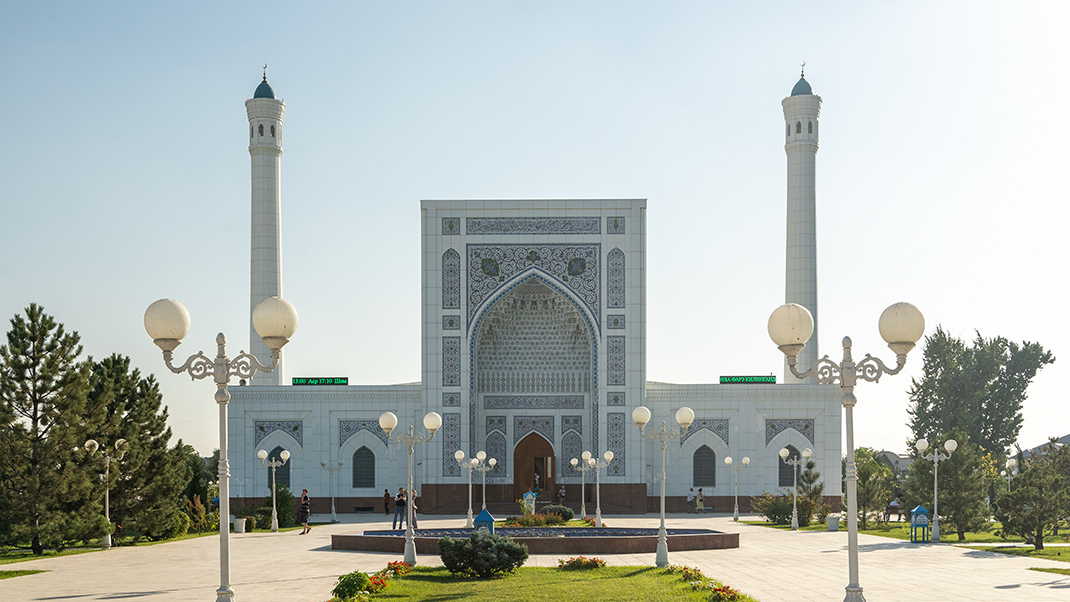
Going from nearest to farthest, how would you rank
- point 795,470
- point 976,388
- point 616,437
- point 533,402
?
1. point 795,470
2. point 616,437
3. point 533,402
4. point 976,388

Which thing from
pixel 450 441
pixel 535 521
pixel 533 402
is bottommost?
pixel 535 521

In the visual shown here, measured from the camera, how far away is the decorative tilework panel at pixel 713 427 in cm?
A: 3519

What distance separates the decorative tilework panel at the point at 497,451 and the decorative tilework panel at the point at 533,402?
0.94m

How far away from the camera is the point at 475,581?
1509 centimetres

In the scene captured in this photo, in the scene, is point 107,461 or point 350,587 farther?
point 107,461

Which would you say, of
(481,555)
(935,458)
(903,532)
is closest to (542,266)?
(903,532)

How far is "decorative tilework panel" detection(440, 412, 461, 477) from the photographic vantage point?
113ft

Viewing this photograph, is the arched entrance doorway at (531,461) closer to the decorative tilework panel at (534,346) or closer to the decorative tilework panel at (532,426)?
the decorative tilework panel at (532,426)

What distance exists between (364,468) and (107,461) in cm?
1181

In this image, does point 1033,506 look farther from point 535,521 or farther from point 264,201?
point 264,201

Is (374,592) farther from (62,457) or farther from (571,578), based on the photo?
(62,457)

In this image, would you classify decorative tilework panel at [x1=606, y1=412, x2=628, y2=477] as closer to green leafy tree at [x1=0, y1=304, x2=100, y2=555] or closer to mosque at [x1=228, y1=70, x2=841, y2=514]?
mosque at [x1=228, y1=70, x2=841, y2=514]

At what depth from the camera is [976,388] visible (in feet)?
154

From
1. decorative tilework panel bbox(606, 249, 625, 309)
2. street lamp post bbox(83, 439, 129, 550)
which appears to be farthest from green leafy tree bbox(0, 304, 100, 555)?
decorative tilework panel bbox(606, 249, 625, 309)
